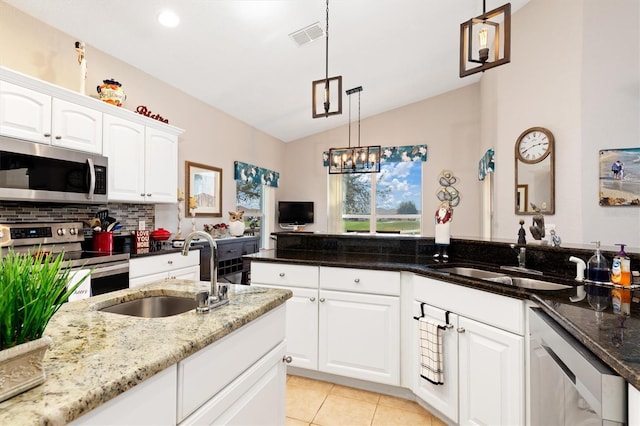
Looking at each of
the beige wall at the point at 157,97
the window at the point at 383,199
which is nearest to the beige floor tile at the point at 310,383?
the beige wall at the point at 157,97

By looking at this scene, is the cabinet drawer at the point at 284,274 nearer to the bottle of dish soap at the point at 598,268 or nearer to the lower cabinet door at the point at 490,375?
the lower cabinet door at the point at 490,375

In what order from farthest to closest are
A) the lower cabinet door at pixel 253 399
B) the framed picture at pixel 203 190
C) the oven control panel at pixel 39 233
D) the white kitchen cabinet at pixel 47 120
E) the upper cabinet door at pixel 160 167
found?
the framed picture at pixel 203 190 < the upper cabinet door at pixel 160 167 < the oven control panel at pixel 39 233 < the white kitchen cabinet at pixel 47 120 < the lower cabinet door at pixel 253 399

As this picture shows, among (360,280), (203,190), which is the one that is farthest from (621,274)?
(203,190)

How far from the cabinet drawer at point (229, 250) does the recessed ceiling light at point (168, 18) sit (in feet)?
7.64

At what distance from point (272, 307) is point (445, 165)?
18.1 feet

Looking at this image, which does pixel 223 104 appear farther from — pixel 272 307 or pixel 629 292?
pixel 629 292

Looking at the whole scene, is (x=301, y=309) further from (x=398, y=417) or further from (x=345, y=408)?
(x=398, y=417)

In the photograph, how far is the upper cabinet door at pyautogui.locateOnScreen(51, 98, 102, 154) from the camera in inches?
91.3

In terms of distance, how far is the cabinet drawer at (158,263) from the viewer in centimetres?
267

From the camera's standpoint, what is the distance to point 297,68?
3953 mm

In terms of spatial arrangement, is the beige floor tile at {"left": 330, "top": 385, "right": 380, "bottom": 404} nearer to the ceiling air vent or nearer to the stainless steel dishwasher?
the stainless steel dishwasher

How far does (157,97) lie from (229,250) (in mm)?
1995

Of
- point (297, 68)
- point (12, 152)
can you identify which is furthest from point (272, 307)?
point (297, 68)

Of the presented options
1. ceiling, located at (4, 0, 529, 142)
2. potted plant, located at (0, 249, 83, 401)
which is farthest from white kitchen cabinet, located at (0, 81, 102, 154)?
potted plant, located at (0, 249, 83, 401)
